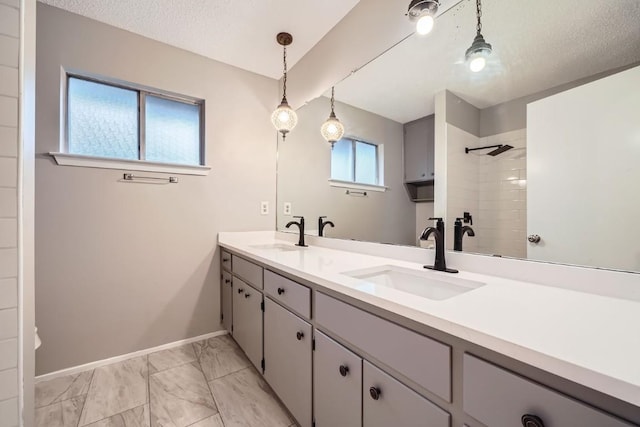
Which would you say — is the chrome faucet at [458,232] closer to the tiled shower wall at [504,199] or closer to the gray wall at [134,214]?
the tiled shower wall at [504,199]

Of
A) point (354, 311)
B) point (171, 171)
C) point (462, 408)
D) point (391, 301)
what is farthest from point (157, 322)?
point (462, 408)

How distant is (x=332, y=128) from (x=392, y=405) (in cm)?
171

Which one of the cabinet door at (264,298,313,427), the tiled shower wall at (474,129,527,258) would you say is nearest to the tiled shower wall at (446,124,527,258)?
the tiled shower wall at (474,129,527,258)

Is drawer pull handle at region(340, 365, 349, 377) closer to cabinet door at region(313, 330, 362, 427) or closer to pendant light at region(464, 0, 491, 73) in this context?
cabinet door at region(313, 330, 362, 427)

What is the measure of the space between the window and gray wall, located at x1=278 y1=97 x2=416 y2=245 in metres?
0.05

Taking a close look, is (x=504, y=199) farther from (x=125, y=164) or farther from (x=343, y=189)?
(x=125, y=164)

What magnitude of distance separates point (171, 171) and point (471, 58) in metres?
2.08

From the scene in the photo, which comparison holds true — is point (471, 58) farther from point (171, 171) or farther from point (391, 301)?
point (171, 171)

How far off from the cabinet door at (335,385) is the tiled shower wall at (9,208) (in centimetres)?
106

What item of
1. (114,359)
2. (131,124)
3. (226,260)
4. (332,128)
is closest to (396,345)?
(332,128)

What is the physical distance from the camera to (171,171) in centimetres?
199

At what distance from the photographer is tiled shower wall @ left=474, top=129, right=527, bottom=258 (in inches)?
38.3

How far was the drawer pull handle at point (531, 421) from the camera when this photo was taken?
47 cm

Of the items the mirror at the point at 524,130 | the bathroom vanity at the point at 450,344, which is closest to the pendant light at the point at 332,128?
the mirror at the point at 524,130
